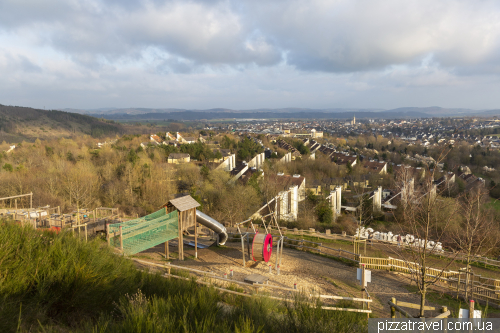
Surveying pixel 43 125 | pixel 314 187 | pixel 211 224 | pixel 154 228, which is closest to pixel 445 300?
pixel 211 224

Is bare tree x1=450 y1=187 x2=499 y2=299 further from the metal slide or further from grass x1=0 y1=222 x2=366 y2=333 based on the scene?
the metal slide

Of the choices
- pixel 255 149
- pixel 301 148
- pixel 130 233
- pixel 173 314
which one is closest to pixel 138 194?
pixel 130 233

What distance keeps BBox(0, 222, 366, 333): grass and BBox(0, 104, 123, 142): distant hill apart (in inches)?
3844

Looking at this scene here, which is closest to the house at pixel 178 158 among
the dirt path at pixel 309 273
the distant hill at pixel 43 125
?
the dirt path at pixel 309 273

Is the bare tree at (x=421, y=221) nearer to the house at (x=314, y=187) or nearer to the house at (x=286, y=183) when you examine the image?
the house at (x=286, y=183)

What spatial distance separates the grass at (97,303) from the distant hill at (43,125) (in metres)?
97.6

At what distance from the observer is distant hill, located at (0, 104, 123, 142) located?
98144 mm

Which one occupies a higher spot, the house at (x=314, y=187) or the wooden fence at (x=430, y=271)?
the wooden fence at (x=430, y=271)

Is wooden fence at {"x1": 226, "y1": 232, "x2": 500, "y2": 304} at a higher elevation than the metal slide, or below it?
below

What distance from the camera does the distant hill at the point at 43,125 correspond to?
98144 mm

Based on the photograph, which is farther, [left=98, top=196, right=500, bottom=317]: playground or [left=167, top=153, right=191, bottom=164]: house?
[left=167, top=153, right=191, bottom=164]: house

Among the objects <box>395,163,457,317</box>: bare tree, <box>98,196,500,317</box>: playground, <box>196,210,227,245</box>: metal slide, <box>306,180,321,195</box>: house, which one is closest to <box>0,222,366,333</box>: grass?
<box>395,163,457,317</box>: bare tree

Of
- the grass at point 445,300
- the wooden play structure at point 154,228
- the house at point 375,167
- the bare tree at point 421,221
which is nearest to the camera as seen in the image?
the bare tree at point 421,221

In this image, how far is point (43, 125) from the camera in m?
113
